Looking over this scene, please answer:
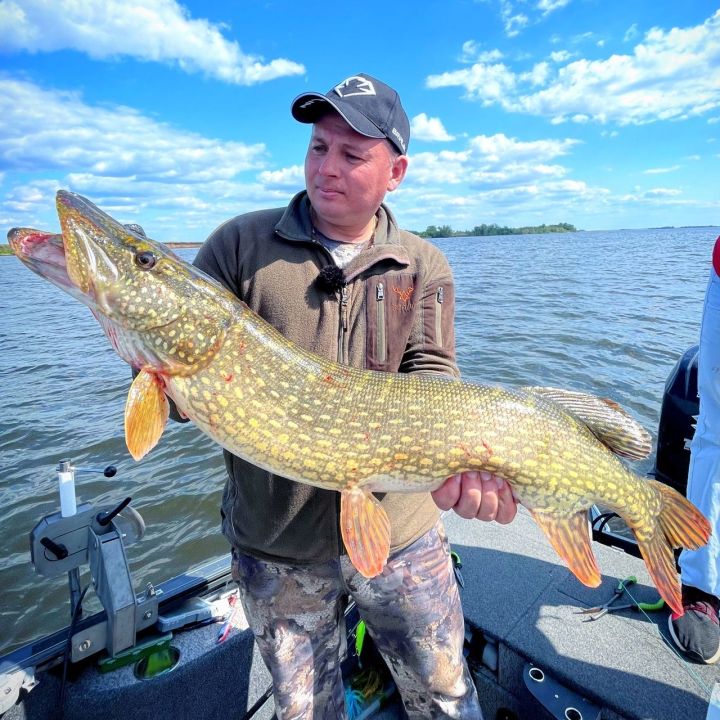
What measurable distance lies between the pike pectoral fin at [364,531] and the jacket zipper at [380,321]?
57cm

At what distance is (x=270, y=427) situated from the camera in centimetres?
187

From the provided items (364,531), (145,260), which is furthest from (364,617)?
(145,260)

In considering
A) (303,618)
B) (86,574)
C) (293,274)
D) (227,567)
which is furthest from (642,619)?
(86,574)

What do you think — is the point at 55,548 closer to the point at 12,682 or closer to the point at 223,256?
the point at 12,682

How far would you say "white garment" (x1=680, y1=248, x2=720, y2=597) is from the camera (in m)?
2.59

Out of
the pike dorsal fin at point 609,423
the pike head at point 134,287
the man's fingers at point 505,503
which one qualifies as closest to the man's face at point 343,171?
the pike head at point 134,287

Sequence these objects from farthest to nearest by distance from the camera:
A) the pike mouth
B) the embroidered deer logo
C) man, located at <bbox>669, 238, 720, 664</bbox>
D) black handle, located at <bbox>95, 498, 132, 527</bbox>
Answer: man, located at <bbox>669, 238, 720, 664</bbox>, black handle, located at <bbox>95, 498, 132, 527</bbox>, the embroidered deer logo, the pike mouth

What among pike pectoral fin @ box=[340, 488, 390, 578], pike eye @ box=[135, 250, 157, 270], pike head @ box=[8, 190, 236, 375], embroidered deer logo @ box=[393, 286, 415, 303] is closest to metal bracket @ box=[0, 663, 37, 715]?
pike head @ box=[8, 190, 236, 375]

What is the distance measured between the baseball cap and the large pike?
829 mm

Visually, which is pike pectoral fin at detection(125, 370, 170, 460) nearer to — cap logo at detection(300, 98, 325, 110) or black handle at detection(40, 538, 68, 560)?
black handle at detection(40, 538, 68, 560)

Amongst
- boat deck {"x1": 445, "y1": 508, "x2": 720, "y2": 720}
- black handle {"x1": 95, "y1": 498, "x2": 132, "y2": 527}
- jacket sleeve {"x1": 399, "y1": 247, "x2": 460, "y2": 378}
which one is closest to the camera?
jacket sleeve {"x1": 399, "y1": 247, "x2": 460, "y2": 378}

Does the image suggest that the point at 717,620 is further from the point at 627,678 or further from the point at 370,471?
the point at 370,471

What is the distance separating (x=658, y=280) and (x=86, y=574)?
20.8 m

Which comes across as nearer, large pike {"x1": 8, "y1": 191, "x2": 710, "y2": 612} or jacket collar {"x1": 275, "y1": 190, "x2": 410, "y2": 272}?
large pike {"x1": 8, "y1": 191, "x2": 710, "y2": 612}
